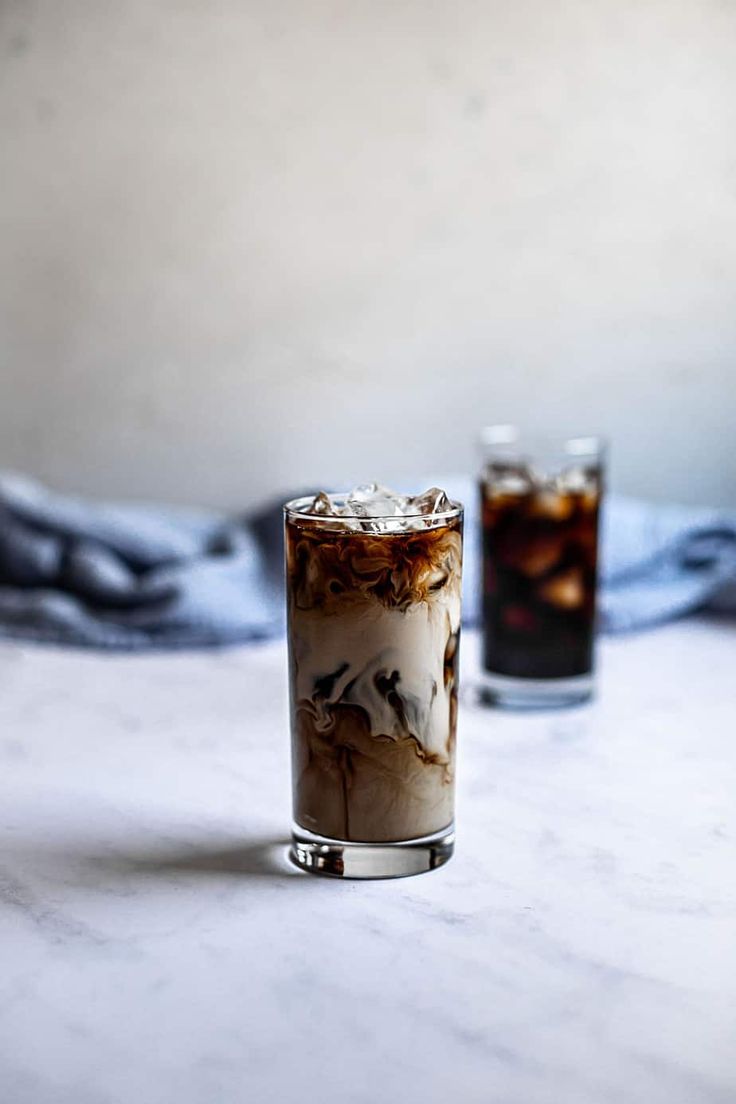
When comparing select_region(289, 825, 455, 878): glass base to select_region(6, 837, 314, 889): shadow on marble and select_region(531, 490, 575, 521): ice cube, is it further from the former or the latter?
select_region(531, 490, 575, 521): ice cube

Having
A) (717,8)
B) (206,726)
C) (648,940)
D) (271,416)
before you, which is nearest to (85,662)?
(206,726)

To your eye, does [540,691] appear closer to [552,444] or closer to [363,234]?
[552,444]

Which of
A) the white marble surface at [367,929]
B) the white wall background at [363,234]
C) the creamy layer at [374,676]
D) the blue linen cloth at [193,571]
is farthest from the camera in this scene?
the white wall background at [363,234]

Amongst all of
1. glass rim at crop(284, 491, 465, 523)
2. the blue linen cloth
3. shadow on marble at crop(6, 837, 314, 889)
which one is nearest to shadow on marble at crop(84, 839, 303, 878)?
shadow on marble at crop(6, 837, 314, 889)

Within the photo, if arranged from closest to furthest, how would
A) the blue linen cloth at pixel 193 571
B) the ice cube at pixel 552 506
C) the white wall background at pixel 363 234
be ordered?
the ice cube at pixel 552 506, the blue linen cloth at pixel 193 571, the white wall background at pixel 363 234

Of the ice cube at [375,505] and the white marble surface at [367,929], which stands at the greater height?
the ice cube at [375,505]

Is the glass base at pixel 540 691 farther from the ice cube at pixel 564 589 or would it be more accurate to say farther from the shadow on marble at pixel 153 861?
the shadow on marble at pixel 153 861

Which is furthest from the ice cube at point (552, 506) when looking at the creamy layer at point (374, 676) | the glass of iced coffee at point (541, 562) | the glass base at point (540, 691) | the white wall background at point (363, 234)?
the white wall background at point (363, 234)

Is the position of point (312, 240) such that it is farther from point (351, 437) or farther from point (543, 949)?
point (543, 949)
